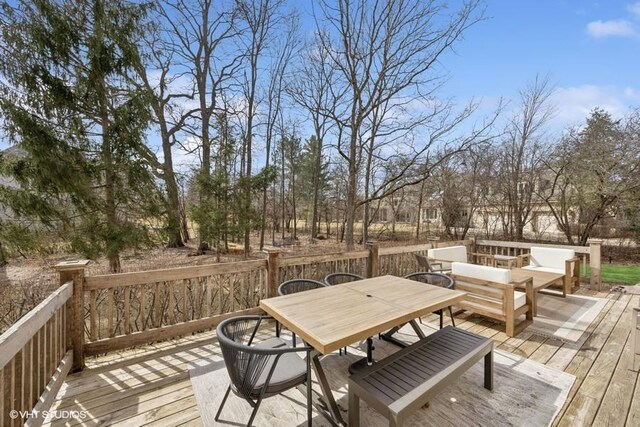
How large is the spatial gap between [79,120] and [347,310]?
18.3 ft

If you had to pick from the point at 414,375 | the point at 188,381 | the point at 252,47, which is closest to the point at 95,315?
the point at 188,381

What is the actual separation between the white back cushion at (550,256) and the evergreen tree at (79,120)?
763 centimetres

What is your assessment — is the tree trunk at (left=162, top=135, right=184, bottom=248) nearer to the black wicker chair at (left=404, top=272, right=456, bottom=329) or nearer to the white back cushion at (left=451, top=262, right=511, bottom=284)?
the black wicker chair at (left=404, top=272, right=456, bottom=329)

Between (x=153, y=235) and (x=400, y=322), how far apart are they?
490cm

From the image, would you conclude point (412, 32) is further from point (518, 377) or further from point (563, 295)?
point (518, 377)

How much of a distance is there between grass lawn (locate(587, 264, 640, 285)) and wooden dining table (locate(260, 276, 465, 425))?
6.91 meters

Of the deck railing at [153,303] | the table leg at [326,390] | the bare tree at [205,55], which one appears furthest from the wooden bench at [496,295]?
the bare tree at [205,55]

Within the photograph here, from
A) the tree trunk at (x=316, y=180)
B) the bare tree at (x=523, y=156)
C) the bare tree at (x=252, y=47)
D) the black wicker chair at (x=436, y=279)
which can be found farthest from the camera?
the tree trunk at (x=316, y=180)

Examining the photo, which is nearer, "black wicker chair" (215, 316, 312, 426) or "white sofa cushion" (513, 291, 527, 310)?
"black wicker chair" (215, 316, 312, 426)

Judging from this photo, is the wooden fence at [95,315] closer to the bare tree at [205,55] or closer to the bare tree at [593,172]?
the bare tree at [593,172]

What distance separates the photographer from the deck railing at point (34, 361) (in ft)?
5.08

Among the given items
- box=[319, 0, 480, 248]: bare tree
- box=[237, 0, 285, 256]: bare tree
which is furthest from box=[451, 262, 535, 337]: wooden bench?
box=[237, 0, 285, 256]: bare tree

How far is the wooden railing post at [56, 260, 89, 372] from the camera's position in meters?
2.61

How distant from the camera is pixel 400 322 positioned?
210 cm
